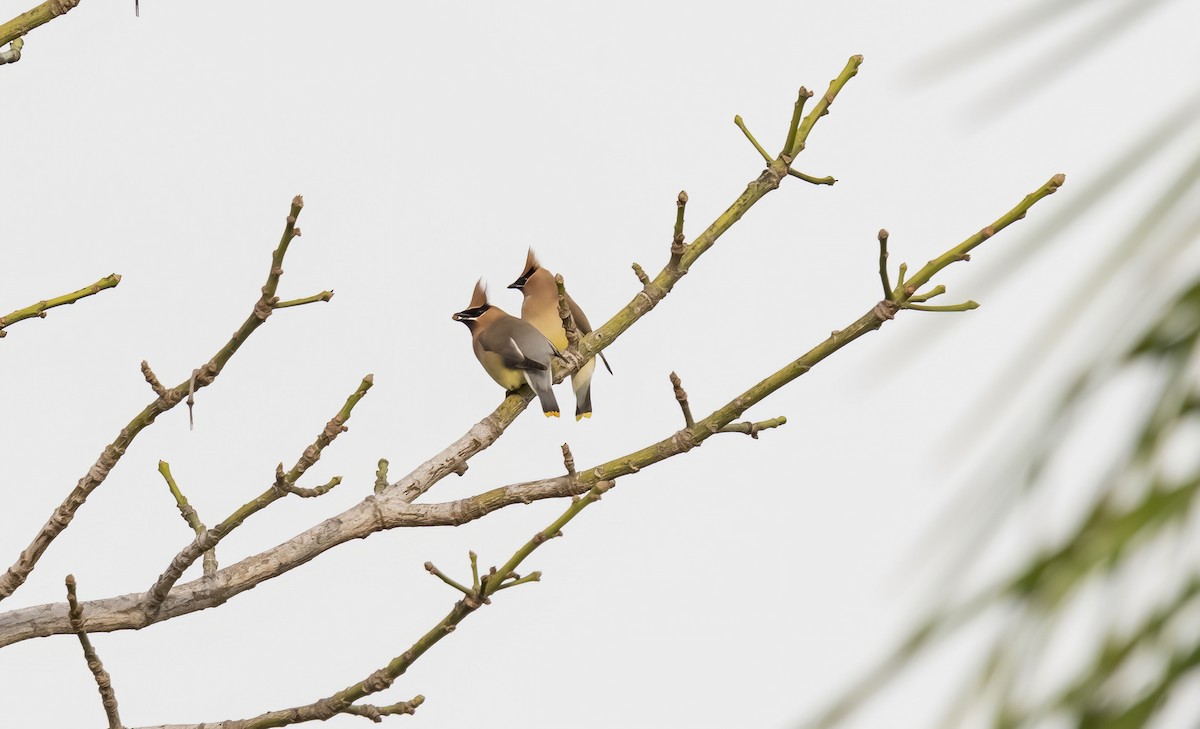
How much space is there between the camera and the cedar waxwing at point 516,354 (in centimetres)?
312

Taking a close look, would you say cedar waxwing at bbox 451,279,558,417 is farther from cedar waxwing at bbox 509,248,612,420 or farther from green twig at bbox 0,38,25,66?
green twig at bbox 0,38,25,66

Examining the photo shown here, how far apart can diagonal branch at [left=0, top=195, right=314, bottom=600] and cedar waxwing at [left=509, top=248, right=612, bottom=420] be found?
1.04m

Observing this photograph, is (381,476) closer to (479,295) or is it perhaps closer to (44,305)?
(44,305)

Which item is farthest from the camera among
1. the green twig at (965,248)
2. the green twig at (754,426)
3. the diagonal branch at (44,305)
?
the green twig at (754,426)

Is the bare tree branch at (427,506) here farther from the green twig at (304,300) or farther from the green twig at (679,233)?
the green twig at (304,300)

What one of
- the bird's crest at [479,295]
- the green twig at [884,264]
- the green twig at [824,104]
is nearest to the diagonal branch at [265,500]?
the green twig at [884,264]

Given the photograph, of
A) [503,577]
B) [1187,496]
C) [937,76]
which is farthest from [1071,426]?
[503,577]

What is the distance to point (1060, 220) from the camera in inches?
13.7

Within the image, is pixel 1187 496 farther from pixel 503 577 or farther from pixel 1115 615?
pixel 503 577

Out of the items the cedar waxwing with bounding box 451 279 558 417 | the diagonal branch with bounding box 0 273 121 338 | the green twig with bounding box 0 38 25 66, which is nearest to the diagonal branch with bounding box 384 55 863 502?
the cedar waxwing with bounding box 451 279 558 417

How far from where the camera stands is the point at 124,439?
2.42 metres

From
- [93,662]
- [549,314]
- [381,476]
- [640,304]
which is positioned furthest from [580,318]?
[93,662]

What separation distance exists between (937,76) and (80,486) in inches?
90.3

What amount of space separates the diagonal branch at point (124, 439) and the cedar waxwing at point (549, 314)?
3.40 feet
